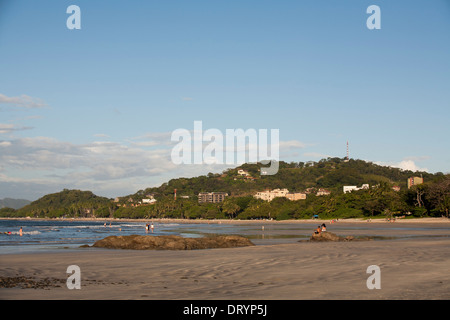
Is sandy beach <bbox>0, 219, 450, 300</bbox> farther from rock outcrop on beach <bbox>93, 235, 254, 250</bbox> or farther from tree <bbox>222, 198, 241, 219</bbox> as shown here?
tree <bbox>222, 198, 241, 219</bbox>

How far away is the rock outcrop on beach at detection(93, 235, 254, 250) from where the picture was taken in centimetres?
3167

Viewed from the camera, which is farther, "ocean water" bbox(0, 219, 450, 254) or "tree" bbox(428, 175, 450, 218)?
"tree" bbox(428, 175, 450, 218)

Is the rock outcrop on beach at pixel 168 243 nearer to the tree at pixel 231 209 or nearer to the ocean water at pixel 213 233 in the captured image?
the ocean water at pixel 213 233

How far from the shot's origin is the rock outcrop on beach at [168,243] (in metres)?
31.7

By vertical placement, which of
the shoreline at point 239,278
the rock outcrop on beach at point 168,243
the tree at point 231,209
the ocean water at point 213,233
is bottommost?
the tree at point 231,209

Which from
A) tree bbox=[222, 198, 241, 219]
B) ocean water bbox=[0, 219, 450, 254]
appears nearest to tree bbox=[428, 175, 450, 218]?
ocean water bbox=[0, 219, 450, 254]

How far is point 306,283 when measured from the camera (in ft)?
46.6

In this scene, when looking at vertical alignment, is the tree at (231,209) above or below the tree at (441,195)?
below

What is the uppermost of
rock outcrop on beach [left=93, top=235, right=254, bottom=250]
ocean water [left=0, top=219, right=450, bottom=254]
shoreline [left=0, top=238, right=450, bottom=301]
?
shoreline [left=0, top=238, right=450, bottom=301]

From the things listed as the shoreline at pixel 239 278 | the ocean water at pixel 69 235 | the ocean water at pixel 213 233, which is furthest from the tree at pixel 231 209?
the shoreline at pixel 239 278

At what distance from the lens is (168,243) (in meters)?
31.7
